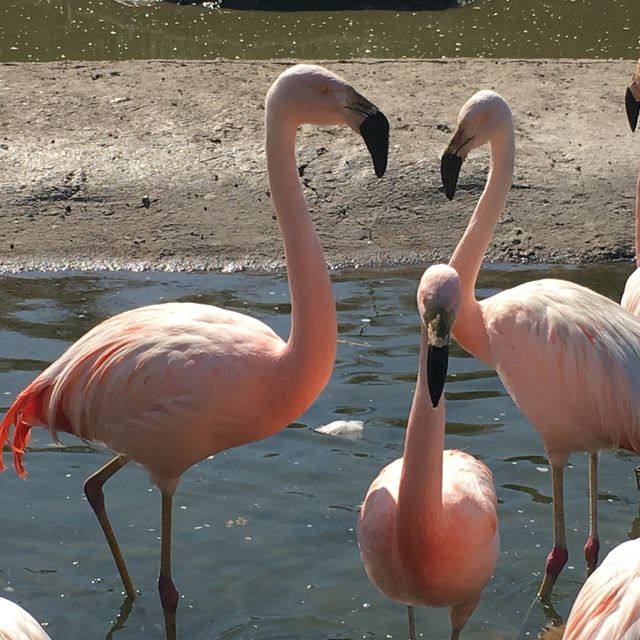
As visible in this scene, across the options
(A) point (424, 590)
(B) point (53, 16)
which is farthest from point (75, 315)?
(B) point (53, 16)

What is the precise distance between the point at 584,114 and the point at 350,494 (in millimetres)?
3971

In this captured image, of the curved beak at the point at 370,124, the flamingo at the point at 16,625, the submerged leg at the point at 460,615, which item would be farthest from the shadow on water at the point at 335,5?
the flamingo at the point at 16,625

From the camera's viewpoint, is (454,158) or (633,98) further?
(633,98)

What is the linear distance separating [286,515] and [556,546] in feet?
3.31

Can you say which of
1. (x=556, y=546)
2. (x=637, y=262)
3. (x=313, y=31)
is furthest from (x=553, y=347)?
(x=313, y=31)

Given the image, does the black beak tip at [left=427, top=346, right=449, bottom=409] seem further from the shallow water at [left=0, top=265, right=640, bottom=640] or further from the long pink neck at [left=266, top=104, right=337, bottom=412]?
the shallow water at [left=0, top=265, right=640, bottom=640]

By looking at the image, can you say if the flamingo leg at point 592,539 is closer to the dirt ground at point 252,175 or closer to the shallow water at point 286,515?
the shallow water at point 286,515

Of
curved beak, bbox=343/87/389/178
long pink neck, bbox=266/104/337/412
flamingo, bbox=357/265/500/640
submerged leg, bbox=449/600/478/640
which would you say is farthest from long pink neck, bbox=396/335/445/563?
curved beak, bbox=343/87/389/178

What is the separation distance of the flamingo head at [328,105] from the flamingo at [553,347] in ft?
1.92

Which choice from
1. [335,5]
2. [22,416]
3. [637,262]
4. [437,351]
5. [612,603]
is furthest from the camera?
[335,5]

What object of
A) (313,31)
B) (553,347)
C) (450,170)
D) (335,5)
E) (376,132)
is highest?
(335,5)

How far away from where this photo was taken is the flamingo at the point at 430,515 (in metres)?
3.29

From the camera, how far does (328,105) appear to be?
12.7 ft

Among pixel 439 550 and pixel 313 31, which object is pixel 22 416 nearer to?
pixel 439 550
